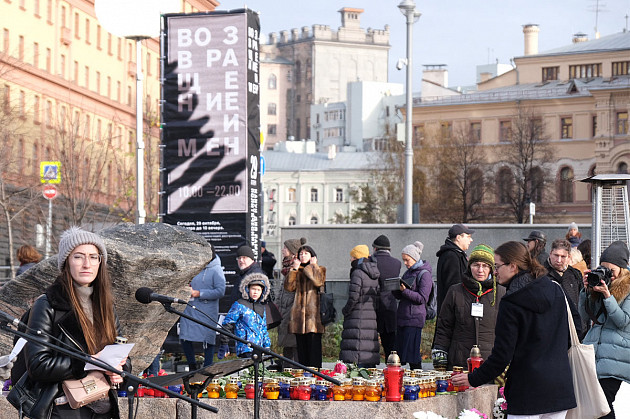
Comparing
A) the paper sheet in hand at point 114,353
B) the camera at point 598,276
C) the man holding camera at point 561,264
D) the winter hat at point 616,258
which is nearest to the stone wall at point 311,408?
the man holding camera at point 561,264

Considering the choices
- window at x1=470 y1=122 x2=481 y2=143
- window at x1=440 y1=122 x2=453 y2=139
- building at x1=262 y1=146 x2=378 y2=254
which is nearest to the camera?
window at x1=440 y1=122 x2=453 y2=139

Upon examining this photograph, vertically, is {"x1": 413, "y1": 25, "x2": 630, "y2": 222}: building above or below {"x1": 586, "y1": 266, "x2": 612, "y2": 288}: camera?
above

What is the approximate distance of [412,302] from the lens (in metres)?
14.7

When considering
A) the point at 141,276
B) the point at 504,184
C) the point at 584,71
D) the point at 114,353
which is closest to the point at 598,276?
the point at 141,276

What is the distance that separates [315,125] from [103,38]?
8917 cm

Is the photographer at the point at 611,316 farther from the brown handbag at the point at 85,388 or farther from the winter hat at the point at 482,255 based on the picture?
the brown handbag at the point at 85,388

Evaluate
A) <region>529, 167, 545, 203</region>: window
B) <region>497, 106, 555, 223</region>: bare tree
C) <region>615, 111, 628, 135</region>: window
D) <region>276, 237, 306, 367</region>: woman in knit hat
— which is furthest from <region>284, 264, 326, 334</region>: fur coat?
<region>615, 111, 628, 135</region>: window

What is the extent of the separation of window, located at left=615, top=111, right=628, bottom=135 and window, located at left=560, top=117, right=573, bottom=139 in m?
3.87

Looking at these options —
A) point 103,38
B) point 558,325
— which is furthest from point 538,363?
point 103,38

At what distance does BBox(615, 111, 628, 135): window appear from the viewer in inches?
3374

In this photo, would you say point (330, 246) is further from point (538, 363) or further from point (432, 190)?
point (432, 190)

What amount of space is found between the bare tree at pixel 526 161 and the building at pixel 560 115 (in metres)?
0.46

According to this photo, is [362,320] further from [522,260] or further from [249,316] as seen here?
[522,260]

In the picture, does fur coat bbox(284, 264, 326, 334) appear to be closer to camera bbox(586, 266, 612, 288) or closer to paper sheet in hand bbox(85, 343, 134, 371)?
→ camera bbox(586, 266, 612, 288)
